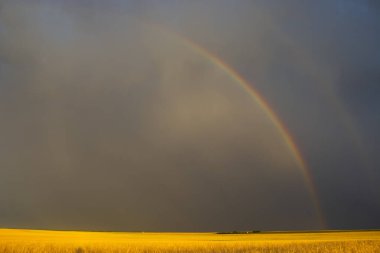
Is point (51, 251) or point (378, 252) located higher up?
point (378, 252)

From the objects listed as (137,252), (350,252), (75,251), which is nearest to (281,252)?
(350,252)

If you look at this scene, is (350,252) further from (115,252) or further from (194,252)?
(115,252)

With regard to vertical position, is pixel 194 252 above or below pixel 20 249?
above

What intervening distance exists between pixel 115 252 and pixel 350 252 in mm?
13196

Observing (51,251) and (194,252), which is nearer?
(51,251)

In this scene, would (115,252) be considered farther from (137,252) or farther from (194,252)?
(194,252)

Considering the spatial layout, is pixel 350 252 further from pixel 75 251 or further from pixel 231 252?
pixel 75 251

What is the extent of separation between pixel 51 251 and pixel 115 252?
3.37m

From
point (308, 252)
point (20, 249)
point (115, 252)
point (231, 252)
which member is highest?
point (308, 252)

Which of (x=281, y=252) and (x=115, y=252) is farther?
(x=281, y=252)

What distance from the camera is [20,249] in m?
23.8

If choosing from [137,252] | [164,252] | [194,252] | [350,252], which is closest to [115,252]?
[137,252]

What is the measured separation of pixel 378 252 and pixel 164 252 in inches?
485

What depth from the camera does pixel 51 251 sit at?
2369 centimetres
